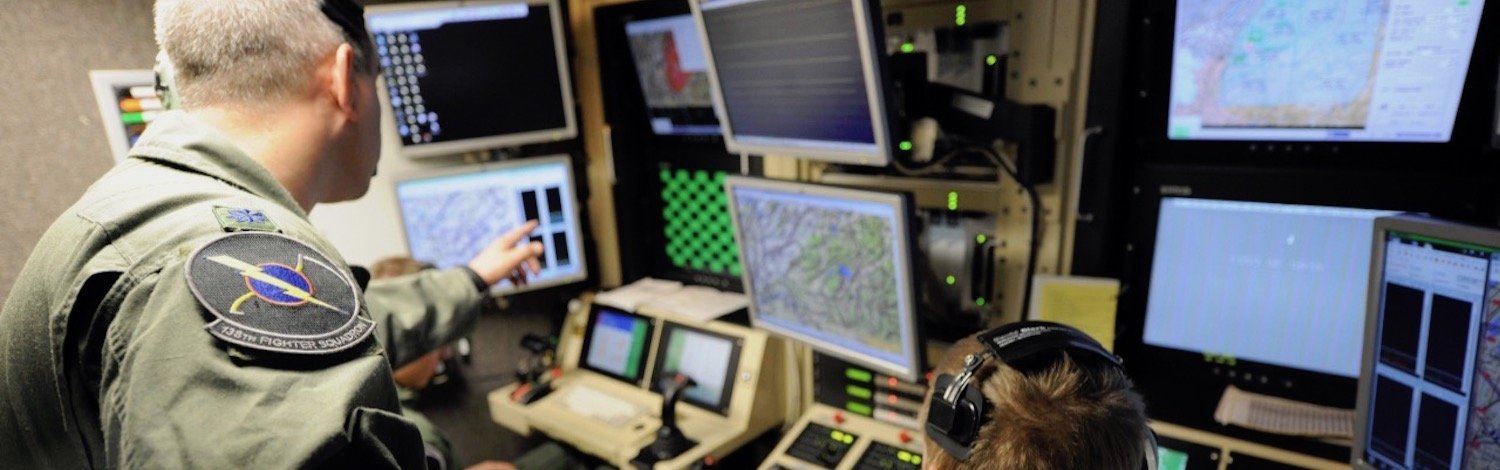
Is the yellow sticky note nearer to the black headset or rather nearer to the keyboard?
the black headset

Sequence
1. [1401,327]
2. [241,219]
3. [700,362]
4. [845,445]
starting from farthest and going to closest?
1. [700,362]
2. [845,445]
3. [1401,327]
4. [241,219]

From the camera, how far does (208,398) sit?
70cm

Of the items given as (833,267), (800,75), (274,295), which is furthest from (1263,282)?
(274,295)

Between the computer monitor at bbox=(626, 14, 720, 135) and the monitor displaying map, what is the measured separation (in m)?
1.16

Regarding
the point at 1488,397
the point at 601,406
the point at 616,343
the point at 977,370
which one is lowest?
the point at 601,406

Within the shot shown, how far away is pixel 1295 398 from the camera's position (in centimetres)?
142

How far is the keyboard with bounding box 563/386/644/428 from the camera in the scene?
2033 millimetres

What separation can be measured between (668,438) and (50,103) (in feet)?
5.09

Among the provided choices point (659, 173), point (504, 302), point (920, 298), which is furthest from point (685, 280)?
point (920, 298)

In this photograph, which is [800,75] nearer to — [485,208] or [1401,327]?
[1401,327]

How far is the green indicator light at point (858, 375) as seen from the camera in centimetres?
184

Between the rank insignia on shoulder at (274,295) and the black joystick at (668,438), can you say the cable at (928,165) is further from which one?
the rank insignia on shoulder at (274,295)

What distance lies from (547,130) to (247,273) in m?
1.54

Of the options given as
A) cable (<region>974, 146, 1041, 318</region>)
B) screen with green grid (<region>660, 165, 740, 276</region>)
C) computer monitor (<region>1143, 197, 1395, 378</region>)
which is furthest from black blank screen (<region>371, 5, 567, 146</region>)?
computer monitor (<region>1143, 197, 1395, 378</region>)
